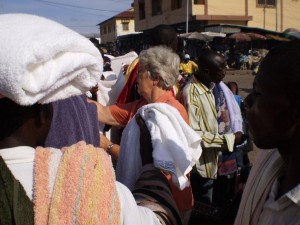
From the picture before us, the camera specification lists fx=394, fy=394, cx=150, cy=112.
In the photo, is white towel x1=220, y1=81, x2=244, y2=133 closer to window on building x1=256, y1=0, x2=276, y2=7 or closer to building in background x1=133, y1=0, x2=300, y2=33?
building in background x1=133, y1=0, x2=300, y2=33

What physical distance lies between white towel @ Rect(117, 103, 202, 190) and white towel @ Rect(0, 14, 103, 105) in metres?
0.86

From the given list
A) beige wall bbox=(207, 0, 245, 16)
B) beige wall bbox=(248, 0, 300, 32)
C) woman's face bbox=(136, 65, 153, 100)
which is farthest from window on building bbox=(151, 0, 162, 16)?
woman's face bbox=(136, 65, 153, 100)

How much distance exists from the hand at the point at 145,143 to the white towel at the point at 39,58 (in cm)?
74

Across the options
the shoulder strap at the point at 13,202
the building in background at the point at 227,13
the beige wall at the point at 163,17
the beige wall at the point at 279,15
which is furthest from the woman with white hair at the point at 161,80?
the beige wall at the point at 279,15

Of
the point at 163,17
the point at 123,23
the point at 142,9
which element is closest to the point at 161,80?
the point at 163,17

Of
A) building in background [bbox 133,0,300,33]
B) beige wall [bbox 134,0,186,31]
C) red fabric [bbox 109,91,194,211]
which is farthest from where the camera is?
beige wall [bbox 134,0,186,31]

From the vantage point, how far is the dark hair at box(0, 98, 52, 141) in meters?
1.07

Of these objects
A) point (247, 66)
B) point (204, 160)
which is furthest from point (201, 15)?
point (204, 160)

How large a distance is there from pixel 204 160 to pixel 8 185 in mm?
2452

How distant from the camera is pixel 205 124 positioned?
128 inches

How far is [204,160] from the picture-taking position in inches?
130

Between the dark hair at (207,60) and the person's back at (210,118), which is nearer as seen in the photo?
the person's back at (210,118)

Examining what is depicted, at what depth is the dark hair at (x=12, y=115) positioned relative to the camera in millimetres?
1074

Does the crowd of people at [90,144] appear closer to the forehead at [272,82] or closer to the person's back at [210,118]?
the forehead at [272,82]
